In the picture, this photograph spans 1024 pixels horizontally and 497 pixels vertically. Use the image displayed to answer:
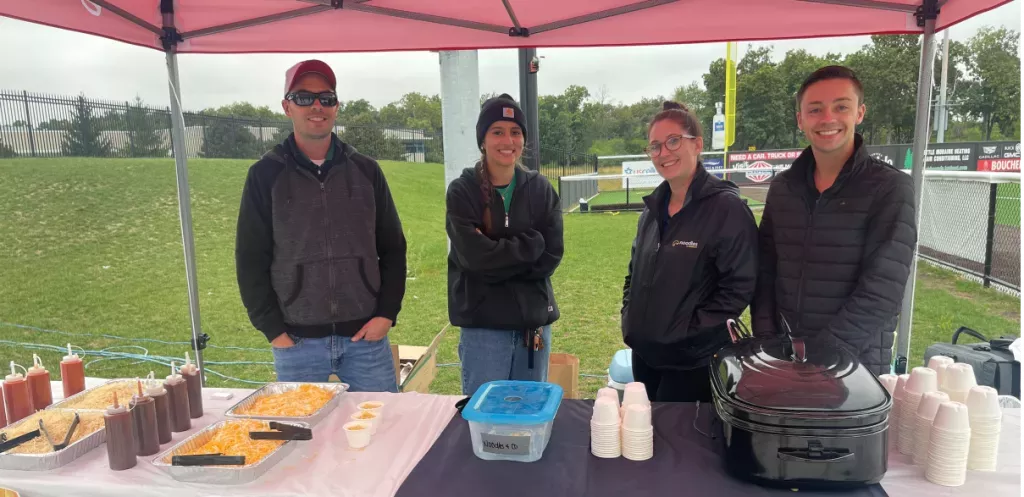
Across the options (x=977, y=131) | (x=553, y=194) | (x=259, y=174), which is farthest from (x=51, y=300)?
(x=977, y=131)

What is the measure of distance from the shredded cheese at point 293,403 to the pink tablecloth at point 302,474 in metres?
0.07

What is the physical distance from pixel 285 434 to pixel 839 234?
182 cm

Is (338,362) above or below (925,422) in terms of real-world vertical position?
below

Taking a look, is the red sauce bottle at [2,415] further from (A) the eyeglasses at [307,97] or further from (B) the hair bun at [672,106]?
(B) the hair bun at [672,106]

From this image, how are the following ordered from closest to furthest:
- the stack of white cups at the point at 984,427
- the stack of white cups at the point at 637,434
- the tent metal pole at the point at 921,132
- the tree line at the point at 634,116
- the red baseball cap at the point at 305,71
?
the stack of white cups at the point at 984,427
the stack of white cups at the point at 637,434
the red baseball cap at the point at 305,71
the tent metal pole at the point at 921,132
the tree line at the point at 634,116

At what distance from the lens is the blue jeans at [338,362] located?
226 centimetres

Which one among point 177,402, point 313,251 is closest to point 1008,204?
point 313,251

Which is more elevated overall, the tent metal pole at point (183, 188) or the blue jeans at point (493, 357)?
the tent metal pole at point (183, 188)

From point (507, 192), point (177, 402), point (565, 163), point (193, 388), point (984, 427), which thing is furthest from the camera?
point (565, 163)

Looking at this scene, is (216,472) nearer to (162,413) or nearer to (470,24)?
(162,413)

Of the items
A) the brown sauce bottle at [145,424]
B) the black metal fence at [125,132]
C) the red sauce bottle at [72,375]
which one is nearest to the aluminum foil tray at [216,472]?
the brown sauce bottle at [145,424]

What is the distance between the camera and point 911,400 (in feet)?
4.61

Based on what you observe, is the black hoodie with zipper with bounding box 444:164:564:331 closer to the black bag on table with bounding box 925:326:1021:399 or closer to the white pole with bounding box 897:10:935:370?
the white pole with bounding box 897:10:935:370

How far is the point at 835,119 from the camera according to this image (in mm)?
1817
